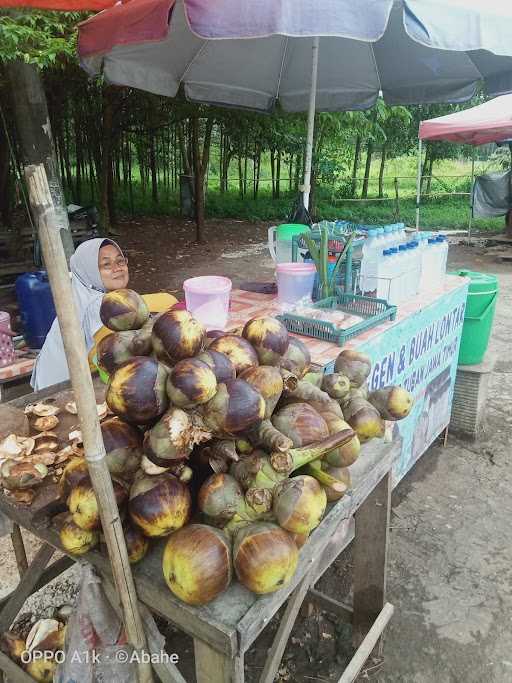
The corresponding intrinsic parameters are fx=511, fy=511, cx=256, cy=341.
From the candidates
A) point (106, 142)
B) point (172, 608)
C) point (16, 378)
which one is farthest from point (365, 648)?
point (106, 142)

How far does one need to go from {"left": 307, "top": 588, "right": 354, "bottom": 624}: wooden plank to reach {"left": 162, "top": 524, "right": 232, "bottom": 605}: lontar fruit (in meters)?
1.47

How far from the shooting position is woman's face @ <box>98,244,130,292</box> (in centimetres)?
266

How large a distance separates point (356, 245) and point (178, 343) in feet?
6.09

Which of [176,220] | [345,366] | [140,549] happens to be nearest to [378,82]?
[345,366]

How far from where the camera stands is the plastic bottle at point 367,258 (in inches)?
114

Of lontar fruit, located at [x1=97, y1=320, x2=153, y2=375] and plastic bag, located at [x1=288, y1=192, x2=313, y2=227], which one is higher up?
plastic bag, located at [x1=288, y1=192, x2=313, y2=227]

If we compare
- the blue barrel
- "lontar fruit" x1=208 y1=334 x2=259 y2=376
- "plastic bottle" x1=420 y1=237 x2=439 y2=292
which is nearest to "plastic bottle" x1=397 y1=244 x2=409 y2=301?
"plastic bottle" x1=420 y1=237 x2=439 y2=292

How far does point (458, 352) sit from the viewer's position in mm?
3850

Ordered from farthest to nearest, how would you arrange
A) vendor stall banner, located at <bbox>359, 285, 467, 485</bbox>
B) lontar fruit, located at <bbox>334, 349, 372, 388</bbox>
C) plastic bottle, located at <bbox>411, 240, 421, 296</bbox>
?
plastic bottle, located at <bbox>411, 240, 421, 296</bbox>, vendor stall banner, located at <bbox>359, 285, 467, 485</bbox>, lontar fruit, located at <bbox>334, 349, 372, 388</bbox>

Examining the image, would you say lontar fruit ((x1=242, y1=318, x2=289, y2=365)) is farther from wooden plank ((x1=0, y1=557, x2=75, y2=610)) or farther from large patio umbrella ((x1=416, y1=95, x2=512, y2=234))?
large patio umbrella ((x1=416, y1=95, x2=512, y2=234))

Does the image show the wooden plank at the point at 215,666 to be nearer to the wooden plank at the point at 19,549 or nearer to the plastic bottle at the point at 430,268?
the wooden plank at the point at 19,549

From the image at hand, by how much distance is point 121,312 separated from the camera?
138 centimetres

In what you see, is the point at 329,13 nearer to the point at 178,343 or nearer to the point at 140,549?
the point at 178,343

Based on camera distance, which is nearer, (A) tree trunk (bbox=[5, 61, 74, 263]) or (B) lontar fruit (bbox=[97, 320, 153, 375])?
(B) lontar fruit (bbox=[97, 320, 153, 375])
